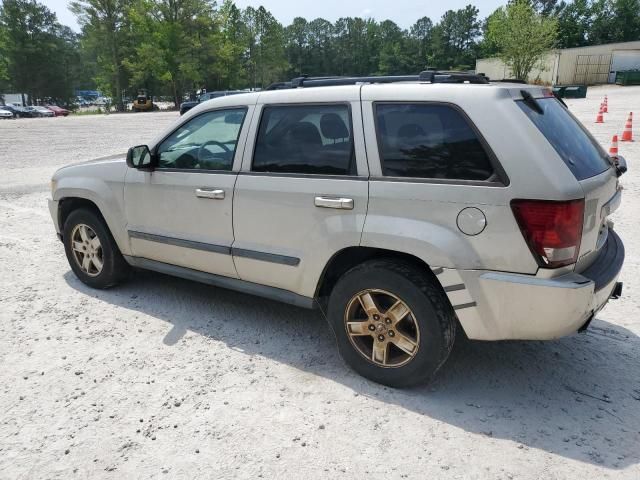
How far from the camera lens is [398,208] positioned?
9.37 feet

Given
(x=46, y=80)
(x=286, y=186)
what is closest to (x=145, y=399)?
(x=286, y=186)

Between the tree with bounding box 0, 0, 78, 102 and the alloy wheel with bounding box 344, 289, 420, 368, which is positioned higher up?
the tree with bounding box 0, 0, 78, 102

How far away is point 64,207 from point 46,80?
7071 cm

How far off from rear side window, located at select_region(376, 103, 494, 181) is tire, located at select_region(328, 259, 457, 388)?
0.57 m

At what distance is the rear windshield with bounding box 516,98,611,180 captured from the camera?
2.71 m

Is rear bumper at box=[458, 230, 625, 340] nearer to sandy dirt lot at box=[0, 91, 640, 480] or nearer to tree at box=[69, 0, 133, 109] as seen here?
sandy dirt lot at box=[0, 91, 640, 480]

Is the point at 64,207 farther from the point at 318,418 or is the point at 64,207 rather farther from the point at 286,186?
the point at 318,418

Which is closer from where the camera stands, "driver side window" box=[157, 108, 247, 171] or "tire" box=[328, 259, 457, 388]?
"tire" box=[328, 259, 457, 388]

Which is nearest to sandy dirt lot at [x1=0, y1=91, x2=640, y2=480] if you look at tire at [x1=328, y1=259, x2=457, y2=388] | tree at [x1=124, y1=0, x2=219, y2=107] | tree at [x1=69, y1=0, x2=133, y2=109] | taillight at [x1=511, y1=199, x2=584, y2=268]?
tire at [x1=328, y1=259, x2=457, y2=388]

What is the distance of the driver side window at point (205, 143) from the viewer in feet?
12.1

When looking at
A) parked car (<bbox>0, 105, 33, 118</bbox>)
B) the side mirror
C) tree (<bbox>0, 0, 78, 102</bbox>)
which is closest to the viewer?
the side mirror

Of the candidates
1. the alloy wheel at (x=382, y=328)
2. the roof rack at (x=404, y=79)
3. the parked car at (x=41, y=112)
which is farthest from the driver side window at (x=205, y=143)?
the parked car at (x=41, y=112)

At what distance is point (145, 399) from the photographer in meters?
3.03

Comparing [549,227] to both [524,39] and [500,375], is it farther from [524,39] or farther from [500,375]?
[524,39]
